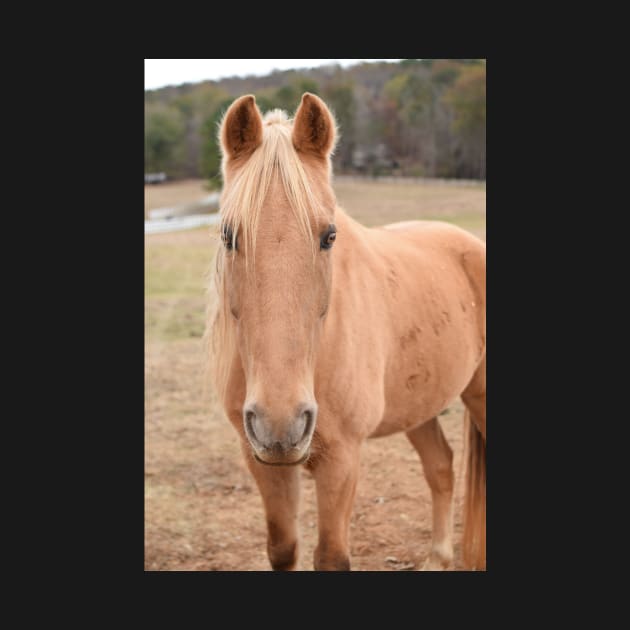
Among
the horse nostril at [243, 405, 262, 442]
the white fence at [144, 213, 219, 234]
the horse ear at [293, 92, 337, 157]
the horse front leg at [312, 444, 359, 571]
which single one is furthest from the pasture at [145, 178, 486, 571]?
the white fence at [144, 213, 219, 234]

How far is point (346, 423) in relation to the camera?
9.95 feet

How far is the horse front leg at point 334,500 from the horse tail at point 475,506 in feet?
5.54

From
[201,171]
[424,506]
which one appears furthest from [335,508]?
[201,171]

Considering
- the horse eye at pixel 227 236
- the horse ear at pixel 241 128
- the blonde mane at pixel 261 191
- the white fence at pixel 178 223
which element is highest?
the white fence at pixel 178 223

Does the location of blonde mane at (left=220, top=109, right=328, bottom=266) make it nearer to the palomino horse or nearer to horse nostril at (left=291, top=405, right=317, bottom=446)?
the palomino horse

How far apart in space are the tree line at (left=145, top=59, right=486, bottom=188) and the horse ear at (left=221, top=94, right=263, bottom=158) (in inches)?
174

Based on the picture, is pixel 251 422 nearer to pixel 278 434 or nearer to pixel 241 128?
pixel 278 434

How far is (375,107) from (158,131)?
4804 millimetres

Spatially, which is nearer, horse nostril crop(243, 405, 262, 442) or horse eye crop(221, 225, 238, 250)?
horse nostril crop(243, 405, 262, 442)

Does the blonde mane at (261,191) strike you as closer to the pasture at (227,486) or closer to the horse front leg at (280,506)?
the pasture at (227,486)

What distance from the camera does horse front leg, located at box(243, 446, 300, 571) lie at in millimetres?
3251

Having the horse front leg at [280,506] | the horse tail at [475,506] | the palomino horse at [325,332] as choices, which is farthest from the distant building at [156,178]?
the horse front leg at [280,506]

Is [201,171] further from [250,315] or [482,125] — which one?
[250,315]

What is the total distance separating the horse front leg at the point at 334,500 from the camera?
9.89 ft
